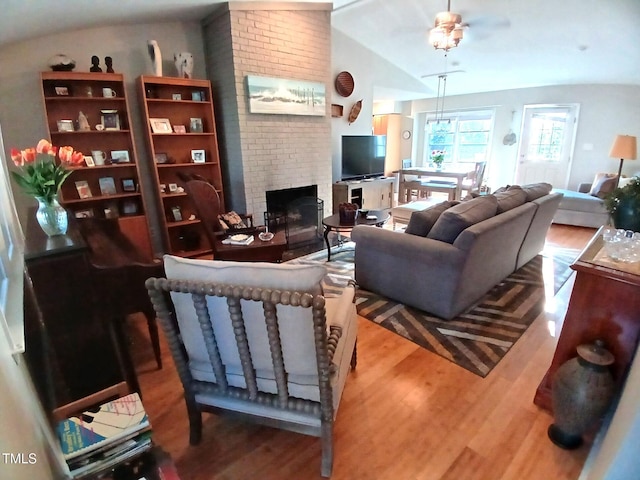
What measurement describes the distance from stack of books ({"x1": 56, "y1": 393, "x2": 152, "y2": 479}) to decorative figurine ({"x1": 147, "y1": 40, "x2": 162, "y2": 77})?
3497 mm

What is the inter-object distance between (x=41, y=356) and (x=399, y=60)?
6.57m

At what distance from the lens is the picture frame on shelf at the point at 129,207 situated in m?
3.64

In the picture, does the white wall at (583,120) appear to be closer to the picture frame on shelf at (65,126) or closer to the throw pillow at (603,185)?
the throw pillow at (603,185)

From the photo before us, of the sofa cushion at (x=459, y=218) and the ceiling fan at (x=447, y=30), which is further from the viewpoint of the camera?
the ceiling fan at (x=447, y=30)

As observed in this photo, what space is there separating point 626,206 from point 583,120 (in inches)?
232

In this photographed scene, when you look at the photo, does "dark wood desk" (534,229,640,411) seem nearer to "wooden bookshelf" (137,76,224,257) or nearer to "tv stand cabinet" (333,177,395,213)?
"wooden bookshelf" (137,76,224,257)

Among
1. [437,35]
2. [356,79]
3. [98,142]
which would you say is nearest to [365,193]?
[356,79]

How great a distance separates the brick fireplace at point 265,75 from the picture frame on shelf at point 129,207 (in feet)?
3.58

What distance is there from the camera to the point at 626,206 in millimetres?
1825

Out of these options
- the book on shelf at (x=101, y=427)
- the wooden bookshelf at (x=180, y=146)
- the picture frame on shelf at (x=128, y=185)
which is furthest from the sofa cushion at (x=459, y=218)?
the picture frame on shelf at (x=128, y=185)

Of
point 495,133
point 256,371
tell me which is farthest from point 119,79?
point 495,133

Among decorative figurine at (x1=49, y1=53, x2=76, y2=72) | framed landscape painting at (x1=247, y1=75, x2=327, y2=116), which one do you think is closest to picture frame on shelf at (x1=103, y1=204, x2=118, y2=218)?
decorative figurine at (x1=49, y1=53, x2=76, y2=72)

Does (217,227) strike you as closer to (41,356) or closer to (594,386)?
(41,356)

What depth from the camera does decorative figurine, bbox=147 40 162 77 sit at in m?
3.41
